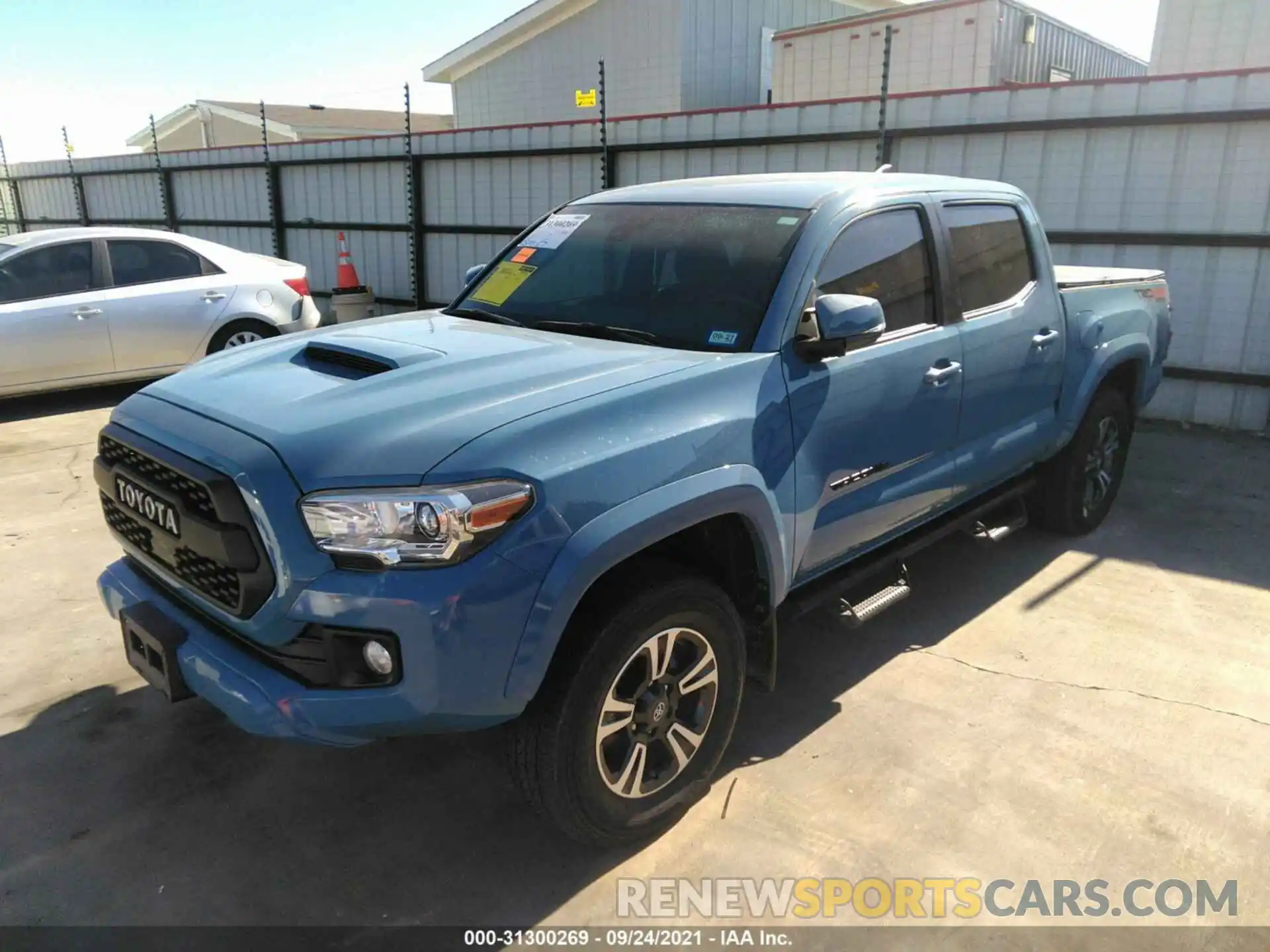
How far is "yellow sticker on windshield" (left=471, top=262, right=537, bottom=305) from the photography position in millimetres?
3701

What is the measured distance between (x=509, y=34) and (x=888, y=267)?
60.9ft

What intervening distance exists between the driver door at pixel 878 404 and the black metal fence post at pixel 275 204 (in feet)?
40.1

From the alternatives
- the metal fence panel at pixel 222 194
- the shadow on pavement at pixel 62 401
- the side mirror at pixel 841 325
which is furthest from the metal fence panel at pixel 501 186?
the side mirror at pixel 841 325

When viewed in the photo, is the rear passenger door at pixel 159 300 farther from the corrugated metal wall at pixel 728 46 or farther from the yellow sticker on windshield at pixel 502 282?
the corrugated metal wall at pixel 728 46

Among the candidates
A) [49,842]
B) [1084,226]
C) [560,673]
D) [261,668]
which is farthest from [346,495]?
[1084,226]

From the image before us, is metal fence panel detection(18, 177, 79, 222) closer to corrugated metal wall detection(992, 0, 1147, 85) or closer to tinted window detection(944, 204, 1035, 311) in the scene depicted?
corrugated metal wall detection(992, 0, 1147, 85)

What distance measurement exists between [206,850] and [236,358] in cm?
153

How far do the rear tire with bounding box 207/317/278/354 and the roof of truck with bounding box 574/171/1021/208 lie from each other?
17.3ft

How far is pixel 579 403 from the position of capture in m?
2.43

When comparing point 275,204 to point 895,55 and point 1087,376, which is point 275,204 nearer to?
point 895,55

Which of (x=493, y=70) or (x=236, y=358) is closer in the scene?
(x=236, y=358)

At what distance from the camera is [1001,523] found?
4488mm

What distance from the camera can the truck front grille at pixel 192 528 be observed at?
229 cm

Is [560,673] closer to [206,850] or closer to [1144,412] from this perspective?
[206,850]
